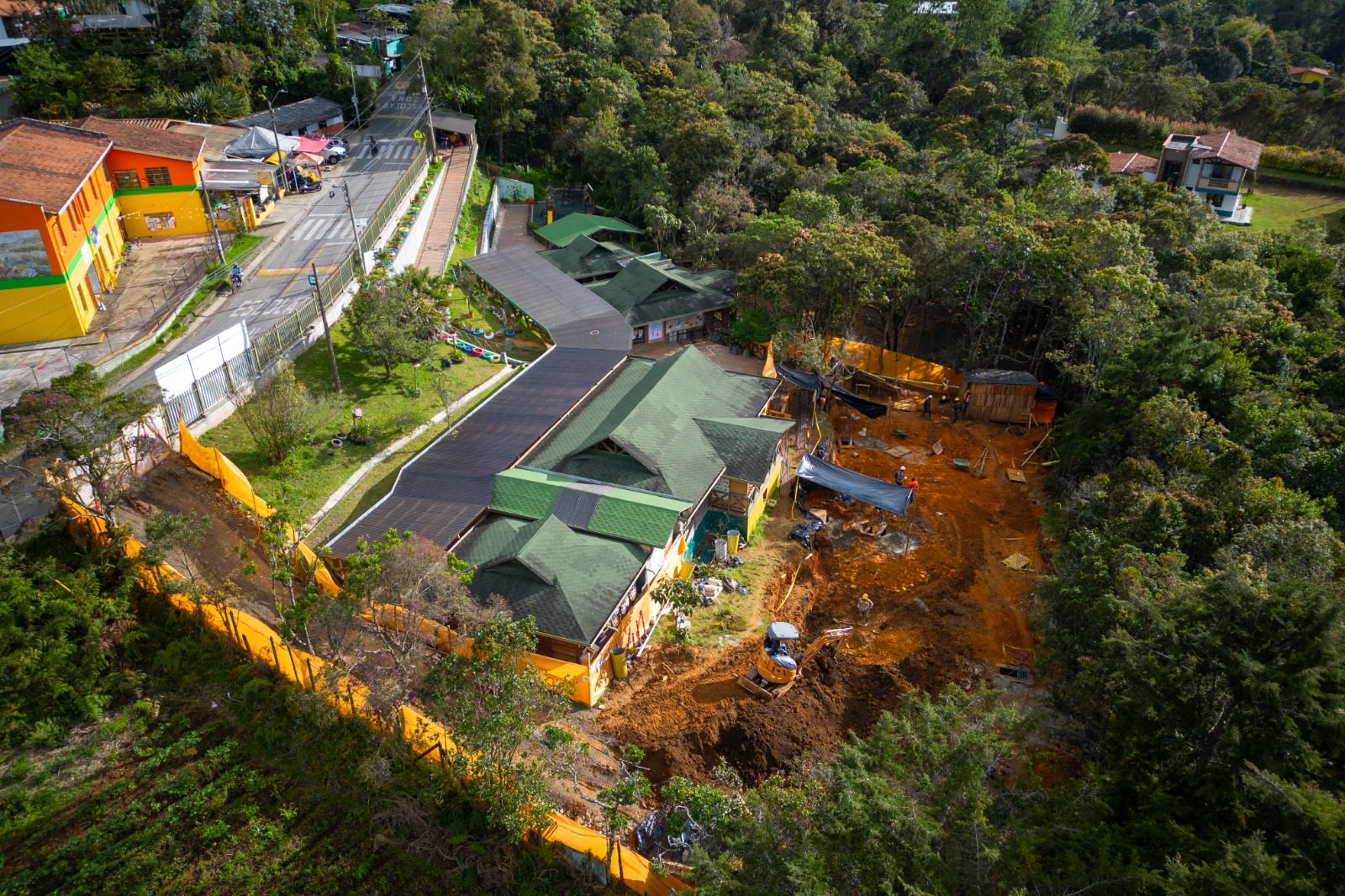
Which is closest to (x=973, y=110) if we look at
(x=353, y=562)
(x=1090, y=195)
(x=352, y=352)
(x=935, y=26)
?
(x=935, y=26)

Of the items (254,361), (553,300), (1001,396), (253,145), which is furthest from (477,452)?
(253,145)

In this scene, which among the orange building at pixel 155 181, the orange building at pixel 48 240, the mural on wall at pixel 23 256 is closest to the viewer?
the mural on wall at pixel 23 256

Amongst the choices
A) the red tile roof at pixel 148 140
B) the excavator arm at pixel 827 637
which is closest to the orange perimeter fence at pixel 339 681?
the excavator arm at pixel 827 637

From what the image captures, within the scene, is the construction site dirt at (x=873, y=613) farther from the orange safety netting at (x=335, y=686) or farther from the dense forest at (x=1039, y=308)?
the orange safety netting at (x=335, y=686)

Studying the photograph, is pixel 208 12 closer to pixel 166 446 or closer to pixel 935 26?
pixel 166 446

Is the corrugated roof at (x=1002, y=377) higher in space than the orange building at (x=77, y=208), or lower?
lower

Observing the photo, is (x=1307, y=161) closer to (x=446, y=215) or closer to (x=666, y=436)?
(x=666, y=436)

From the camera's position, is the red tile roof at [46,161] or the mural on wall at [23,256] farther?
the red tile roof at [46,161]
